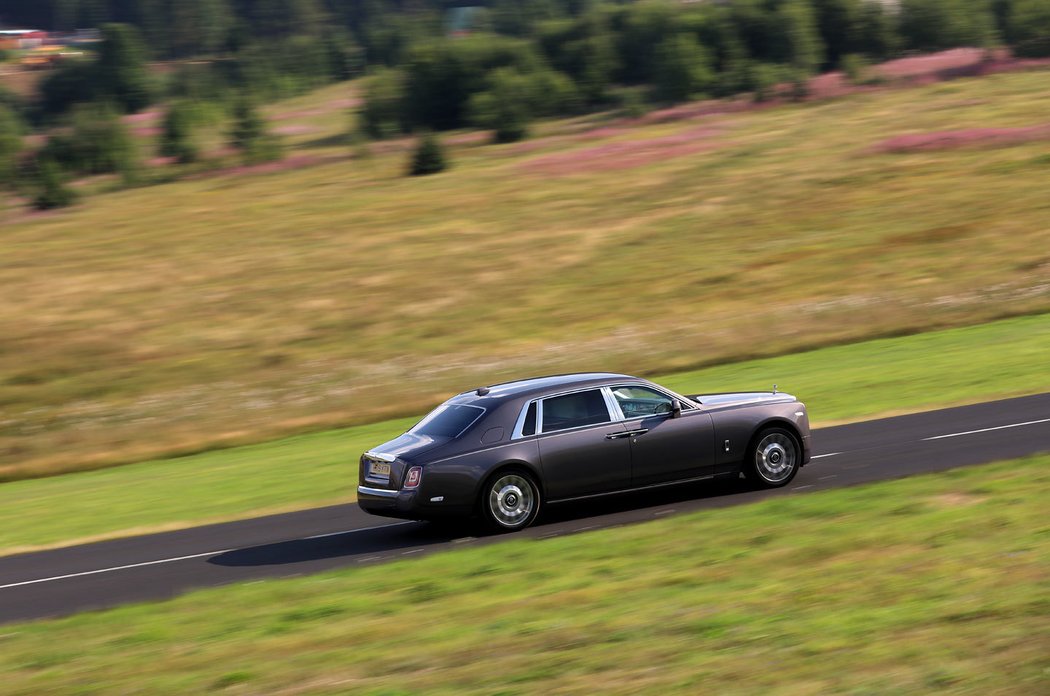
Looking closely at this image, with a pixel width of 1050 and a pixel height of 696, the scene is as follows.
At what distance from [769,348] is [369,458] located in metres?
14.8

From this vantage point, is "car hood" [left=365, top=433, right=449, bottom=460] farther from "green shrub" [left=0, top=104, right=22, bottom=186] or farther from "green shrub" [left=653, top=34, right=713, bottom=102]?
"green shrub" [left=0, top=104, right=22, bottom=186]

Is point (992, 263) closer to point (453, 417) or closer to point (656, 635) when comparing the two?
point (453, 417)

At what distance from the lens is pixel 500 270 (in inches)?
1405

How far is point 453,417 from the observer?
12.6 m

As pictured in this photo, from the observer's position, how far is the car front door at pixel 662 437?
493 inches

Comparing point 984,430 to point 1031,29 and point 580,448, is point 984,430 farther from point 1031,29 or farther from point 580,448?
point 1031,29

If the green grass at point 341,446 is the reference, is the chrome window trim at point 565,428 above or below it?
above

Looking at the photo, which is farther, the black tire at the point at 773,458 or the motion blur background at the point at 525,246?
the motion blur background at the point at 525,246

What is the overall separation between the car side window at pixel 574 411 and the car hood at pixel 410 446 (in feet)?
3.50

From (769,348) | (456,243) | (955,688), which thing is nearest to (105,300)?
(456,243)

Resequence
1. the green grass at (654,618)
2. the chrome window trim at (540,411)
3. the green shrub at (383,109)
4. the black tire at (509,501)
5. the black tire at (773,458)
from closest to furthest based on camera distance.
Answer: the green grass at (654,618) < the black tire at (509,501) < the chrome window trim at (540,411) < the black tire at (773,458) < the green shrub at (383,109)

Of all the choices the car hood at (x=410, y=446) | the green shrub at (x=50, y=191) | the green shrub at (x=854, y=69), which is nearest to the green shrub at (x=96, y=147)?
the green shrub at (x=50, y=191)

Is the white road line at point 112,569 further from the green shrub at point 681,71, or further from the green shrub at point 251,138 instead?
the green shrub at point 681,71

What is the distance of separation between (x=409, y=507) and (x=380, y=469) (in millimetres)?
639
